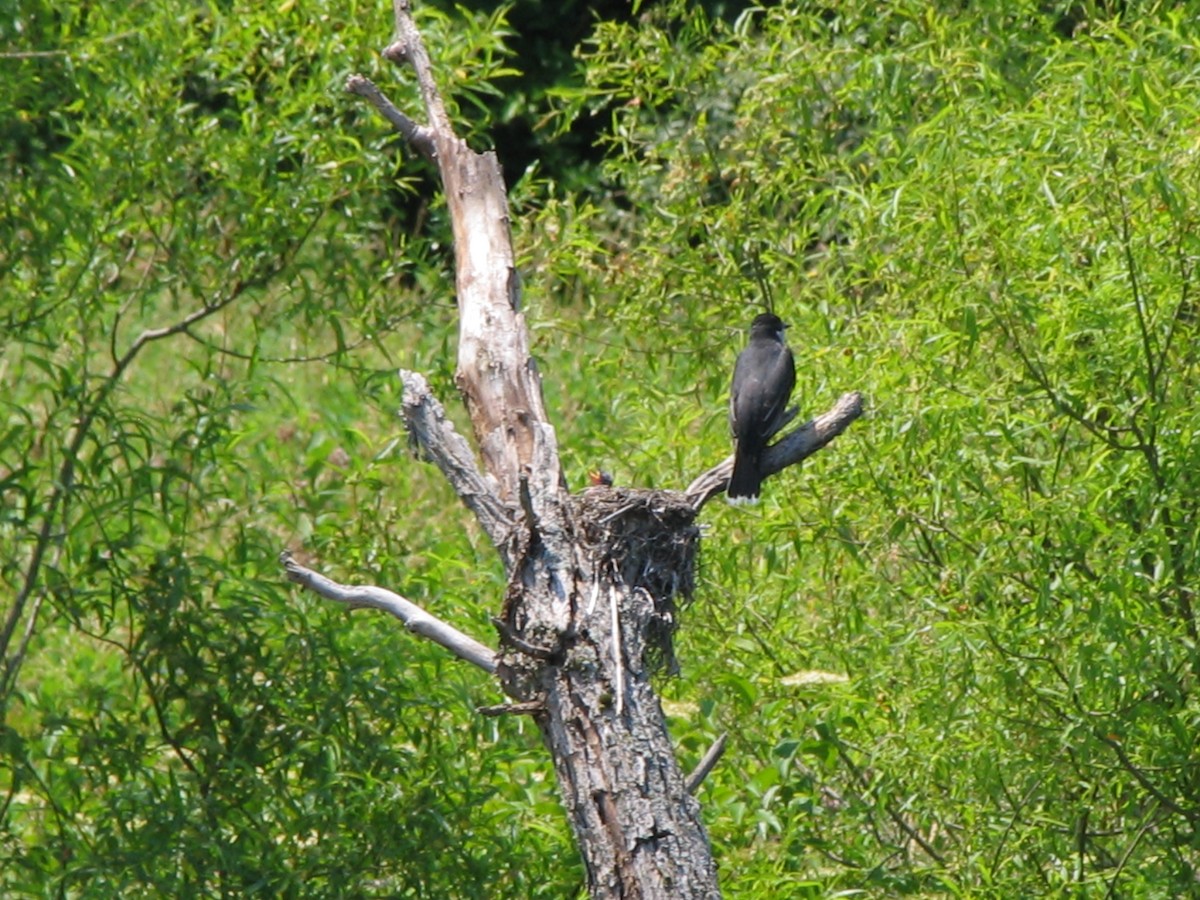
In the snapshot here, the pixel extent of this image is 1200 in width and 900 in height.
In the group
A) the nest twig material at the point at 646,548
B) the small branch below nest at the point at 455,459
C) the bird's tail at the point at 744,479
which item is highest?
the bird's tail at the point at 744,479

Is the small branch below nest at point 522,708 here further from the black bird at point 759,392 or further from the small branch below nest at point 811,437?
the black bird at point 759,392

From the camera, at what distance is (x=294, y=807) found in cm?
585

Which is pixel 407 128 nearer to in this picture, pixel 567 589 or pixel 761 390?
pixel 567 589

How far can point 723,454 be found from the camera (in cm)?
618

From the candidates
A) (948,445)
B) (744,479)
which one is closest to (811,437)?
(744,479)

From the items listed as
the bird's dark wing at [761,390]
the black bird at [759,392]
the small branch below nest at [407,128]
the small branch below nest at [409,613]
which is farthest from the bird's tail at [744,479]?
the small branch below nest at [407,128]

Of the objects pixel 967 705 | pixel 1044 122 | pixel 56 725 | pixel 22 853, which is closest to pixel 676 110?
pixel 1044 122

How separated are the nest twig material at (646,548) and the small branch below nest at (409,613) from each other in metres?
0.33

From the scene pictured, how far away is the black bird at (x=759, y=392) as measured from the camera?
17.0 feet

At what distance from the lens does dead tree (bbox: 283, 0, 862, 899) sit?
3.59m

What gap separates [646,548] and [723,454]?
7.58 feet

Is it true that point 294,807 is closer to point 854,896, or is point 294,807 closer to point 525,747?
point 525,747

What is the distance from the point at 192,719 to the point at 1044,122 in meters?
3.42

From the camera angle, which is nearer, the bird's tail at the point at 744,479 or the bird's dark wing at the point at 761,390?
the bird's tail at the point at 744,479
